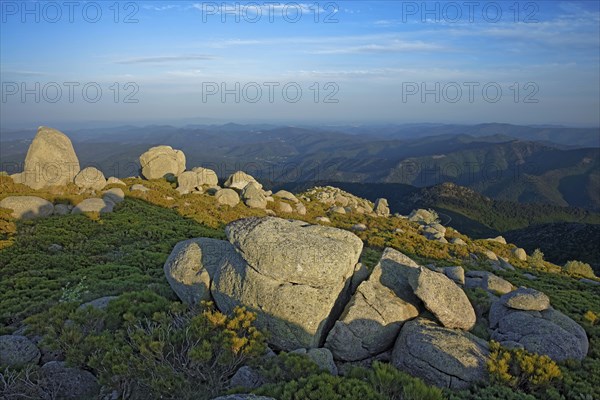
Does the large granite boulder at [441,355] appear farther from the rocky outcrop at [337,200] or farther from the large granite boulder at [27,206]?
the rocky outcrop at [337,200]

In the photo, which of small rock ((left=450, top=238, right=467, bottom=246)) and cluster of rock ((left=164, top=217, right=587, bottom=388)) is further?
small rock ((left=450, top=238, right=467, bottom=246))

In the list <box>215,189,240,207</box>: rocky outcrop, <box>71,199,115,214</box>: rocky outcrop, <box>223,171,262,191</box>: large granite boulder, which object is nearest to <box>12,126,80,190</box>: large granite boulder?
<box>71,199,115,214</box>: rocky outcrop

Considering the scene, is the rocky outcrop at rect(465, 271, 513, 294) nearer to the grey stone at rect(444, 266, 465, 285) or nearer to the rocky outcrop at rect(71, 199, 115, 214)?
the grey stone at rect(444, 266, 465, 285)

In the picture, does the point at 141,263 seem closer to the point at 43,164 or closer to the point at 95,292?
the point at 95,292

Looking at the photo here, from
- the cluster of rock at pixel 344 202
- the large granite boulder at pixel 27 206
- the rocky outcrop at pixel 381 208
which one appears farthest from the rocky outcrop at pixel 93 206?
the rocky outcrop at pixel 381 208

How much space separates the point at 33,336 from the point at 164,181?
3350 cm

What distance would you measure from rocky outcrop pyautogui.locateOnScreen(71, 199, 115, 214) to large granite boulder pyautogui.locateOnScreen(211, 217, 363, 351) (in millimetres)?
21334

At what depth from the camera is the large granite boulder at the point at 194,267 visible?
44.2 ft

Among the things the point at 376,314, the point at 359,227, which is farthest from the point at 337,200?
the point at 376,314

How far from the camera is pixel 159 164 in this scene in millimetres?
45438

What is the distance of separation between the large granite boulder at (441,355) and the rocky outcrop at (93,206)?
26068 millimetres

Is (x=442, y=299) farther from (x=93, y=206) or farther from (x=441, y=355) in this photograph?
(x=93, y=206)

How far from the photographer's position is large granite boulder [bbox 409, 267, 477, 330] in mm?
12391

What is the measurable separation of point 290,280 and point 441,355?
16.0ft
